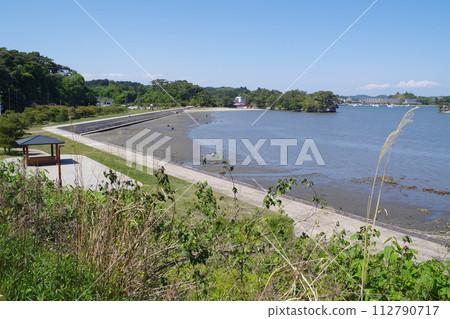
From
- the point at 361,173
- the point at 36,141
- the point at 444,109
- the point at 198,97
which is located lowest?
the point at 361,173

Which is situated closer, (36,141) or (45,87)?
(36,141)

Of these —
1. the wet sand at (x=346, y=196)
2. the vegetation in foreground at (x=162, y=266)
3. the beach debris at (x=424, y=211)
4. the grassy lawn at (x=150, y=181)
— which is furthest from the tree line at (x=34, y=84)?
the vegetation in foreground at (x=162, y=266)

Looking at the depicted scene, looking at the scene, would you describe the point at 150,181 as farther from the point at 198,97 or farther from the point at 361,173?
the point at 198,97

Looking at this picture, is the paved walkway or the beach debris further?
the beach debris

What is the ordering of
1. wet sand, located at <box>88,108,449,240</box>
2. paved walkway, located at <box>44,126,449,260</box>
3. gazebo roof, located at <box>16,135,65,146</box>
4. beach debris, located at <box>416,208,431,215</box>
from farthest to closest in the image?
1. gazebo roof, located at <box>16,135,65,146</box>
2. beach debris, located at <box>416,208,431,215</box>
3. wet sand, located at <box>88,108,449,240</box>
4. paved walkway, located at <box>44,126,449,260</box>

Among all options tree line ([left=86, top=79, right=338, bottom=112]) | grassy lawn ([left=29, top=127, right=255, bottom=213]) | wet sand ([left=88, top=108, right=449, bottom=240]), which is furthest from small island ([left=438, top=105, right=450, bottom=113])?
grassy lawn ([left=29, top=127, right=255, bottom=213])

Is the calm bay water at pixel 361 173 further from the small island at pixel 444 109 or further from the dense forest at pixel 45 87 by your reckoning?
the small island at pixel 444 109

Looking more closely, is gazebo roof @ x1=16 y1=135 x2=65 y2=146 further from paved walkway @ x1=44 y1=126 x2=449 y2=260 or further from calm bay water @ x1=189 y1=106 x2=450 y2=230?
calm bay water @ x1=189 y1=106 x2=450 y2=230

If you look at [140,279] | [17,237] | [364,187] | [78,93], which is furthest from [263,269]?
[78,93]

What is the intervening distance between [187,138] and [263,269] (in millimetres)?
37201

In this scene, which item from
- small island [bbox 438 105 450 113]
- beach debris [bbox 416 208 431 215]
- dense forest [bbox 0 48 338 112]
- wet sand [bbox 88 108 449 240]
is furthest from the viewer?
small island [bbox 438 105 450 113]

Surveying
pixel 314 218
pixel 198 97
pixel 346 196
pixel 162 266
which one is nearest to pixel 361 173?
pixel 346 196

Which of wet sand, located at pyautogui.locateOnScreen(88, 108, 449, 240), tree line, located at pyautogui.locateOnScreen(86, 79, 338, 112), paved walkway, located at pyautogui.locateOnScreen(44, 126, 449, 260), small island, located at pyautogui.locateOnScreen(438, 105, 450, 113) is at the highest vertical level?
tree line, located at pyautogui.locateOnScreen(86, 79, 338, 112)

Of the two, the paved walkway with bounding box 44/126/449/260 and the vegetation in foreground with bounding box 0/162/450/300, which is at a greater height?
the vegetation in foreground with bounding box 0/162/450/300
